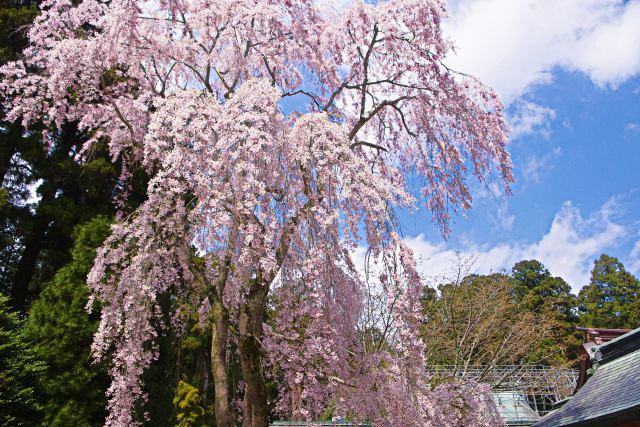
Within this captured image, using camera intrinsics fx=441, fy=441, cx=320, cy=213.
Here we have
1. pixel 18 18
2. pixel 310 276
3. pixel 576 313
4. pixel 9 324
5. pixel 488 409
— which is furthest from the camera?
pixel 576 313

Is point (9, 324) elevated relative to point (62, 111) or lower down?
lower down

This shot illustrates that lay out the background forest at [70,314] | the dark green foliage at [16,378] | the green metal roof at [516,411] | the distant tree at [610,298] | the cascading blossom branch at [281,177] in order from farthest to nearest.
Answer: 1. the distant tree at [610,298]
2. the green metal roof at [516,411]
3. the background forest at [70,314]
4. the dark green foliage at [16,378]
5. the cascading blossom branch at [281,177]

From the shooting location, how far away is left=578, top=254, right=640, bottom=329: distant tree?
3078 centimetres

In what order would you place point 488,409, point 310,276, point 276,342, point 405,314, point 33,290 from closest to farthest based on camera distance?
point 405,314 → point 310,276 → point 276,342 → point 488,409 → point 33,290

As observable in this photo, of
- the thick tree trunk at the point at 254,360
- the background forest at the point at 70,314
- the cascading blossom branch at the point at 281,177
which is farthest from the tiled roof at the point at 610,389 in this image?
the thick tree trunk at the point at 254,360

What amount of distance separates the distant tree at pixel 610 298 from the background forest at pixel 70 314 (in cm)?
2032

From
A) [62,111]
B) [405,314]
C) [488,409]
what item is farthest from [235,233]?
[488,409]

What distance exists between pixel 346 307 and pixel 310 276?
913 millimetres

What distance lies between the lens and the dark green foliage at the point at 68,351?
374 inches

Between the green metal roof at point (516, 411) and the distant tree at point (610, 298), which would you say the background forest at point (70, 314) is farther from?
the distant tree at point (610, 298)

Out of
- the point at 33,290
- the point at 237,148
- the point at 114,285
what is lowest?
the point at 114,285

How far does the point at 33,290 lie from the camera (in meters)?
14.6

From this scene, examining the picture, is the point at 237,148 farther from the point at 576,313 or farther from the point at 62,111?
the point at 576,313

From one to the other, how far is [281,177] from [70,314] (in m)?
7.73
